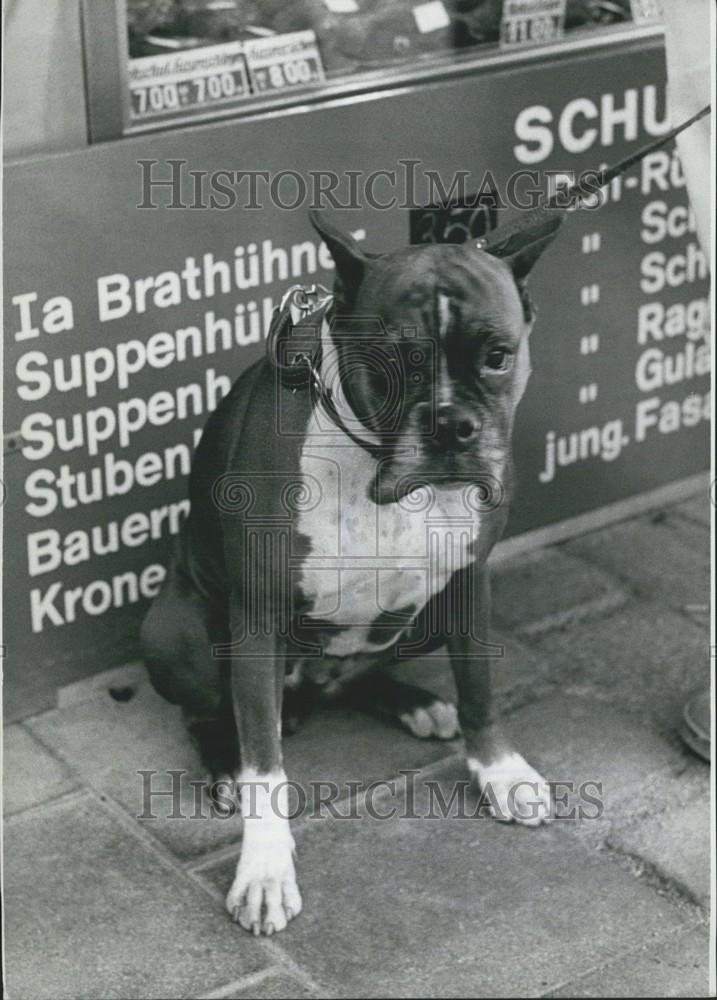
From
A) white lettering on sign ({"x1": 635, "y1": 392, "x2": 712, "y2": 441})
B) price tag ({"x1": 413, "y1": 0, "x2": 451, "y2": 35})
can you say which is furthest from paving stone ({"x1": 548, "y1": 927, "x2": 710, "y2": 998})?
price tag ({"x1": 413, "y1": 0, "x2": 451, "y2": 35})

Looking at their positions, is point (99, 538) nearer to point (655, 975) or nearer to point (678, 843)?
point (678, 843)

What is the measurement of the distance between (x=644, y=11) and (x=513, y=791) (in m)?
2.38

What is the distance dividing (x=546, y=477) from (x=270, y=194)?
133cm

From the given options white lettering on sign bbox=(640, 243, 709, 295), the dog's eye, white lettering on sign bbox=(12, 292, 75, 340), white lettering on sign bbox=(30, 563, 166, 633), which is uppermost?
the dog's eye

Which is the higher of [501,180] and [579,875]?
[501,180]

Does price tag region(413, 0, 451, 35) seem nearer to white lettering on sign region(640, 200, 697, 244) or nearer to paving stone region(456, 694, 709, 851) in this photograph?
white lettering on sign region(640, 200, 697, 244)

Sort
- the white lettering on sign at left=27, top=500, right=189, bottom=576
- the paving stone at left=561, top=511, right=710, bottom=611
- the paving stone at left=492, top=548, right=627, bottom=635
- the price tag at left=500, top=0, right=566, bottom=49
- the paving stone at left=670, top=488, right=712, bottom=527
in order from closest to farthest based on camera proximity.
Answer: the white lettering on sign at left=27, top=500, right=189, bottom=576, the price tag at left=500, top=0, right=566, bottom=49, the paving stone at left=492, top=548, right=627, bottom=635, the paving stone at left=561, top=511, right=710, bottom=611, the paving stone at left=670, top=488, right=712, bottom=527

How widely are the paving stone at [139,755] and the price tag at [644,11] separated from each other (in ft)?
7.87

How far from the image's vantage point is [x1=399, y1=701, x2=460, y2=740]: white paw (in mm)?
3990

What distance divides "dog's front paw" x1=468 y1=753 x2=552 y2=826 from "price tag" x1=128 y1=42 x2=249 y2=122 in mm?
1792

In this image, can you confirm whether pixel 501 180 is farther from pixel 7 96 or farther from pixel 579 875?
pixel 579 875

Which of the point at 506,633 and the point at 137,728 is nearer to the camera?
the point at 137,728

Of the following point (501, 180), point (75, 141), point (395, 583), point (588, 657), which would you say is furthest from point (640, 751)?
point (75, 141)

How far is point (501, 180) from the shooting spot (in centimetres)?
438
